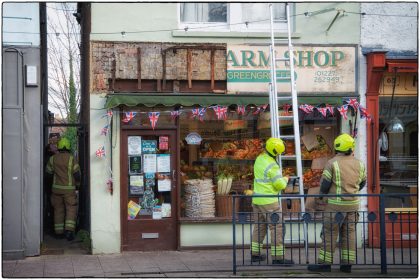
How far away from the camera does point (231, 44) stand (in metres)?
11.2

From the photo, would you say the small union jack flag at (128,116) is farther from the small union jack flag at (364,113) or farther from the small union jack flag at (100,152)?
the small union jack flag at (364,113)

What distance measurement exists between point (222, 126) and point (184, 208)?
1553mm

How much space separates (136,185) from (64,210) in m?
2.14

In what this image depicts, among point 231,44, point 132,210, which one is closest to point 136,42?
point 231,44

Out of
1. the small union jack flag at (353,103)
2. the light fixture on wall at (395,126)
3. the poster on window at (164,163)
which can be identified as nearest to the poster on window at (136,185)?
the poster on window at (164,163)

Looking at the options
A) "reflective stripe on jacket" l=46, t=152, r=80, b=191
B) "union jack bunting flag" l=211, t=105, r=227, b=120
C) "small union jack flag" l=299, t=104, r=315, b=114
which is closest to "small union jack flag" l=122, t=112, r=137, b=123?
"union jack bunting flag" l=211, t=105, r=227, b=120

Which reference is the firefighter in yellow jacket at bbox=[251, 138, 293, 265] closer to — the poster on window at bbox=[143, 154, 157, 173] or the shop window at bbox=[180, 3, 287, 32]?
the poster on window at bbox=[143, 154, 157, 173]

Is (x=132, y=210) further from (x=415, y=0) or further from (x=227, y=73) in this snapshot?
(x=415, y=0)

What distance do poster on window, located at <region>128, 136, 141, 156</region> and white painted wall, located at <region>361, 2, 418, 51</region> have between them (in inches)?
168

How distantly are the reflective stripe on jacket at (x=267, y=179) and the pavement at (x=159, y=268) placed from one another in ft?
3.09

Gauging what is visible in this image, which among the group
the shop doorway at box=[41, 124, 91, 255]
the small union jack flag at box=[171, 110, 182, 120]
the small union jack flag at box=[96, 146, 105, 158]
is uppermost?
the small union jack flag at box=[171, 110, 182, 120]

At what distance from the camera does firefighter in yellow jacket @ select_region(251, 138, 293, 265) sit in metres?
9.19

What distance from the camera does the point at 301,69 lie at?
11.3 meters

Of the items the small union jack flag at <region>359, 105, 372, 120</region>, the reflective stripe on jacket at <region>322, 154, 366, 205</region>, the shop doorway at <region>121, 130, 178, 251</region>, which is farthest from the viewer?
the small union jack flag at <region>359, 105, 372, 120</region>
